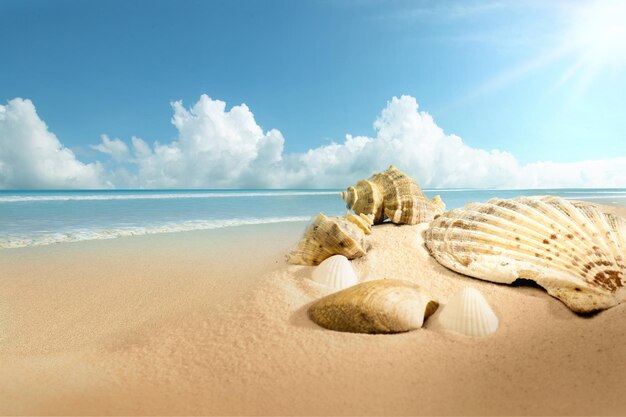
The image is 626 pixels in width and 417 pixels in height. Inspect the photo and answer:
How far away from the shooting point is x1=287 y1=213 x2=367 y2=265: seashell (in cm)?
425

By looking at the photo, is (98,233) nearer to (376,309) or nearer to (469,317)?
(376,309)

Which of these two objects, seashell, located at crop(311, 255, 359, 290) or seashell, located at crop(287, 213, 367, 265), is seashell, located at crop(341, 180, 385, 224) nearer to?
seashell, located at crop(287, 213, 367, 265)

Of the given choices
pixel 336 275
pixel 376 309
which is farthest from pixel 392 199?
pixel 376 309

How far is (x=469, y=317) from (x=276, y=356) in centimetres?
140

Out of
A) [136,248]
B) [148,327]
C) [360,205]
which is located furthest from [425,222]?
[136,248]

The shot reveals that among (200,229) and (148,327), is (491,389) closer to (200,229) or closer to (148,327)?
(148,327)

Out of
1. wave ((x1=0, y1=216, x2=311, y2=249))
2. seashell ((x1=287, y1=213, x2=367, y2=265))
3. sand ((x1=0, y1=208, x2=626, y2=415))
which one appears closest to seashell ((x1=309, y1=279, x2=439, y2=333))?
sand ((x1=0, y1=208, x2=626, y2=415))

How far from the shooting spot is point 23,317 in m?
Result: 3.16

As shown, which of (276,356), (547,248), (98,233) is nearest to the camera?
(276,356)

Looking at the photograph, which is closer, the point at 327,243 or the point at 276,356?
the point at 276,356

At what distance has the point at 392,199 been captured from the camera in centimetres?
583

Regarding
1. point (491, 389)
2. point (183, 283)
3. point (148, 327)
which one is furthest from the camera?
point (183, 283)

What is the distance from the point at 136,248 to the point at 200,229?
256cm

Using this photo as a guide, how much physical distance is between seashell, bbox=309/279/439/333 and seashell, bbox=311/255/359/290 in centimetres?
79
